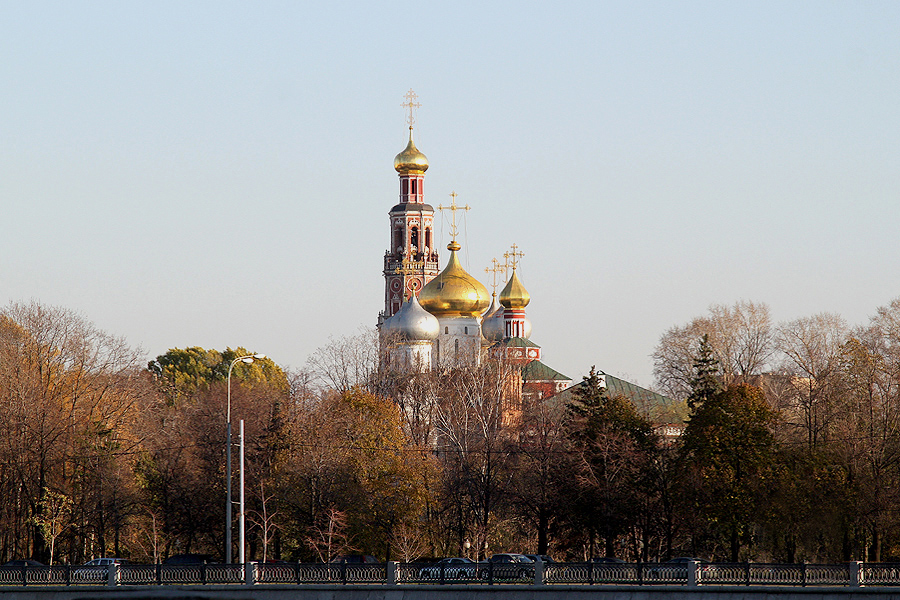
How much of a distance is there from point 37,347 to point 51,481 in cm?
633

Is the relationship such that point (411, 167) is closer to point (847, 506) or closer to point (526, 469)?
point (526, 469)

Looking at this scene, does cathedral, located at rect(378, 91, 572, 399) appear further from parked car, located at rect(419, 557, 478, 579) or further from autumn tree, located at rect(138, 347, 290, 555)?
parked car, located at rect(419, 557, 478, 579)

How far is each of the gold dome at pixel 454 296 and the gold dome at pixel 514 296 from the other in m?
2.60

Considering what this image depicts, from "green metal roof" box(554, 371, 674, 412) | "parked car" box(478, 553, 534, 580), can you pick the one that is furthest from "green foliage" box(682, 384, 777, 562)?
"green metal roof" box(554, 371, 674, 412)

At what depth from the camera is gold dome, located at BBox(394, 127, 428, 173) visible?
10819 cm

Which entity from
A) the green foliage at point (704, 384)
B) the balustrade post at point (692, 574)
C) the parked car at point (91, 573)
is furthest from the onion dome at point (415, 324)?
the balustrade post at point (692, 574)

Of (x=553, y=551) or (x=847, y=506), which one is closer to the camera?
(x=847, y=506)

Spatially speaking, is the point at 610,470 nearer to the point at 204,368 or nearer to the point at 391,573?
the point at 391,573

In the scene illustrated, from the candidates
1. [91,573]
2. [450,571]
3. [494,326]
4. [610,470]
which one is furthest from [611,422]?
[494,326]

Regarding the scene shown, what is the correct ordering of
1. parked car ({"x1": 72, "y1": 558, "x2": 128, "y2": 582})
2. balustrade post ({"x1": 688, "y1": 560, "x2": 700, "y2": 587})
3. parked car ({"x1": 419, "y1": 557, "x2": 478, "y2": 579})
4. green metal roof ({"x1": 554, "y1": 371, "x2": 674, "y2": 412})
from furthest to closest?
green metal roof ({"x1": 554, "y1": 371, "x2": 674, "y2": 412})
parked car ({"x1": 72, "y1": 558, "x2": 128, "y2": 582})
parked car ({"x1": 419, "y1": 557, "x2": 478, "y2": 579})
balustrade post ({"x1": 688, "y1": 560, "x2": 700, "y2": 587})

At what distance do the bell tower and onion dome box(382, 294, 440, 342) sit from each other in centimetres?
1769

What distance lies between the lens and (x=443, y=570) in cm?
3447

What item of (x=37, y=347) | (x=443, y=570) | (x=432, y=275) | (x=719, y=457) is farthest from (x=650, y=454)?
(x=432, y=275)

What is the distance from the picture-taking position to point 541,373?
9394cm
